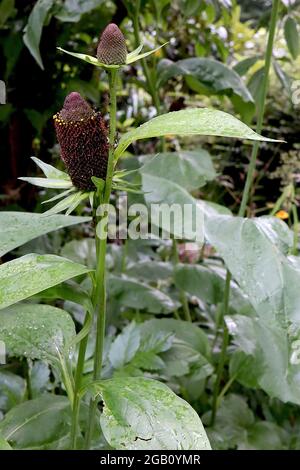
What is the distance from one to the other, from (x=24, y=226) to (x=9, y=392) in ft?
0.99

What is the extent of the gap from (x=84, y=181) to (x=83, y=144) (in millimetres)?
28

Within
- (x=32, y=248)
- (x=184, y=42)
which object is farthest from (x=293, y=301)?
(x=184, y=42)

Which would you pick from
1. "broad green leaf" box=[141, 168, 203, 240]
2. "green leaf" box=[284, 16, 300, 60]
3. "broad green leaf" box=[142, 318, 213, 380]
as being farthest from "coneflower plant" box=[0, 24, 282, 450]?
"green leaf" box=[284, 16, 300, 60]

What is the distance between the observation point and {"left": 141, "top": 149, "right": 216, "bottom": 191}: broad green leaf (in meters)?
0.83

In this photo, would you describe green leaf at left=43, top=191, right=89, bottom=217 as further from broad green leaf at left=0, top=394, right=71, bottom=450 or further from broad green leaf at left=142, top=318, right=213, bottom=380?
broad green leaf at left=142, top=318, right=213, bottom=380

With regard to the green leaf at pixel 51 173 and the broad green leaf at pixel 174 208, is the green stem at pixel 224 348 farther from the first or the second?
the green leaf at pixel 51 173

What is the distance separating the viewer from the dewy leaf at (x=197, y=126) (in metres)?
0.35

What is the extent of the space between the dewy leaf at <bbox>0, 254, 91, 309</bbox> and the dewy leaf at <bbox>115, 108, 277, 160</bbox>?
0.32 ft

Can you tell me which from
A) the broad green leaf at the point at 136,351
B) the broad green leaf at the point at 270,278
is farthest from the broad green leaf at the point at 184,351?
the broad green leaf at the point at 270,278

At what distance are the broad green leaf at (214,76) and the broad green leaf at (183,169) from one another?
0.11 meters

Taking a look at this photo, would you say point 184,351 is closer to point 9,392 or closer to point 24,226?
point 9,392

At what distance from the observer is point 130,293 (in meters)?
0.88

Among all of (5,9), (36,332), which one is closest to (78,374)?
(36,332)

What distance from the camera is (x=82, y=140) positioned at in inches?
17.5
